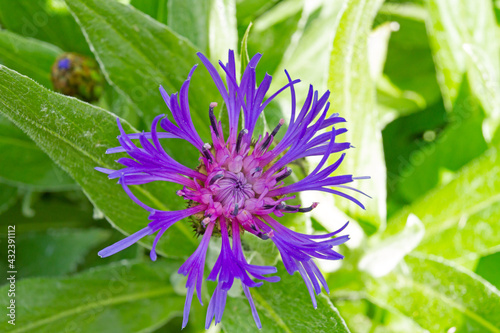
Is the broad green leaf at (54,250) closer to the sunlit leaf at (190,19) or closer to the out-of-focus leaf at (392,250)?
the sunlit leaf at (190,19)

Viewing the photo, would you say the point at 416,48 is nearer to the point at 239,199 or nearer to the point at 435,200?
the point at 435,200

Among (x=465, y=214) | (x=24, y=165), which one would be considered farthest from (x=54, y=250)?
(x=465, y=214)

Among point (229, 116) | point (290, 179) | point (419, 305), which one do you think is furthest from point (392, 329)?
point (229, 116)

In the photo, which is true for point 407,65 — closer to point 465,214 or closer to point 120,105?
point 465,214

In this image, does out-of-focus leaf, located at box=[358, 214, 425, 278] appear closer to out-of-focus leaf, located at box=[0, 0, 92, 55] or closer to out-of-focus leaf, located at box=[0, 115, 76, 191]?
out-of-focus leaf, located at box=[0, 115, 76, 191]

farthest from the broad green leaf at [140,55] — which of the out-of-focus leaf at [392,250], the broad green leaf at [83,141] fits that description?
the out-of-focus leaf at [392,250]

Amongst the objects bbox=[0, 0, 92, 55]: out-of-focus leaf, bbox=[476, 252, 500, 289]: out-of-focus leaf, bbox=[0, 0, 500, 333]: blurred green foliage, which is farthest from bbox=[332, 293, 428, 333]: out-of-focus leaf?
bbox=[0, 0, 92, 55]: out-of-focus leaf

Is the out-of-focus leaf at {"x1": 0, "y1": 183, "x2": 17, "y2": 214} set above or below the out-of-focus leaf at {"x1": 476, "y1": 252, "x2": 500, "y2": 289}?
above
